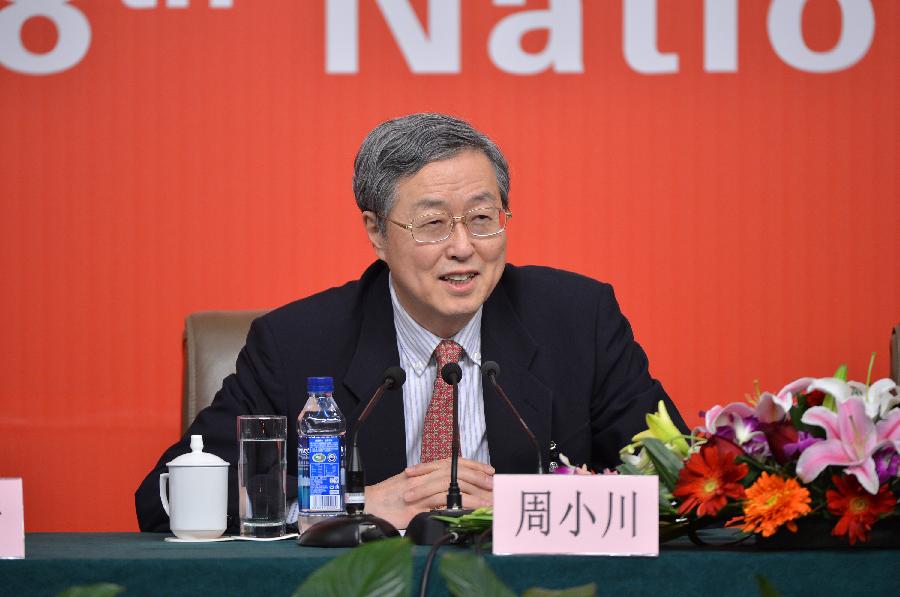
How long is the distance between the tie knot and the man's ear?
193 millimetres

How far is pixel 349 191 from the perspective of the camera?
119 inches

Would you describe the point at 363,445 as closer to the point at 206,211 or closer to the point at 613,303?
the point at 613,303

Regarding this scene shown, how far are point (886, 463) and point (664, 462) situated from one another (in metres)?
0.23

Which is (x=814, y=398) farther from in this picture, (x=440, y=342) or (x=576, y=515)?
(x=440, y=342)

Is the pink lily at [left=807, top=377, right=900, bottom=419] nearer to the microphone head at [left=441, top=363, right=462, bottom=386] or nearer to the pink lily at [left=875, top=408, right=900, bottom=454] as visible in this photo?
the pink lily at [left=875, top=408, right=900, bottom=454]

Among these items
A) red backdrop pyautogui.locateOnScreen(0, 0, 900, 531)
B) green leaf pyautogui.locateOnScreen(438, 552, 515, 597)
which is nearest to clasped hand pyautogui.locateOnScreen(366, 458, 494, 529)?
green leaf pyautogui.locateOnScreen(438, 552, 515, 597)

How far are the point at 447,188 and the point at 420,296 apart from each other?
0.19m

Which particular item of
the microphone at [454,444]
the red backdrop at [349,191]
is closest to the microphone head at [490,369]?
the microphone at [454,444]

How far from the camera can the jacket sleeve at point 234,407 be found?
6.13 feet

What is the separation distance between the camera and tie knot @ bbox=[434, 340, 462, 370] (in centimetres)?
216

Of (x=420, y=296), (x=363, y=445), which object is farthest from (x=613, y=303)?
(x=363, y=445)

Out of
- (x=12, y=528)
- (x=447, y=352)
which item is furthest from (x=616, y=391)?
(x=12, y=528)

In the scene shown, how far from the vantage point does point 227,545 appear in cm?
146

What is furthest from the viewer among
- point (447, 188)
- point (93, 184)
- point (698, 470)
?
point (93, 184)
